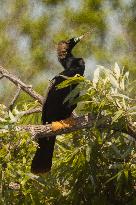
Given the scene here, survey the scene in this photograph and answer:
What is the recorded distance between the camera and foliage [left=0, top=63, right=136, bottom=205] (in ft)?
9.36

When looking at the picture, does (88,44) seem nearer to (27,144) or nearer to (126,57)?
(126,57)

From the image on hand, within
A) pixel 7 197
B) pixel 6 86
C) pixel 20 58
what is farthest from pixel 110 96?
pixel 20 58

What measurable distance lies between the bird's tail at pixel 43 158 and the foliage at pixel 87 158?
6 cm

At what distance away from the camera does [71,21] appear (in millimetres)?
14977

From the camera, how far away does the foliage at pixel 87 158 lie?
2854mm

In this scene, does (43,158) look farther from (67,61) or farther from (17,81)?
(67,61)

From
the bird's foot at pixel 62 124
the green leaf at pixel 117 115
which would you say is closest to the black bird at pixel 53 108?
the bird's foot at pixel 62 124

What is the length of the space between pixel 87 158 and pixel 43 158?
0.65 m

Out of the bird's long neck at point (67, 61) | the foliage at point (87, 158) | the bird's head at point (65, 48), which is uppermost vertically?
the bird's head at point (65, 48)

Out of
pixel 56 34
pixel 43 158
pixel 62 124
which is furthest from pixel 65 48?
pixel 56 34

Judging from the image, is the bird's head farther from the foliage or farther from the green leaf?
the green leaf

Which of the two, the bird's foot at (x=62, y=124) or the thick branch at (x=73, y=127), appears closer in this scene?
the thick branch at (x=73, y=127)

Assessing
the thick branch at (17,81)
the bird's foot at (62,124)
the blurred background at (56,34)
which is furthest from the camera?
the blurred background at (56,34)

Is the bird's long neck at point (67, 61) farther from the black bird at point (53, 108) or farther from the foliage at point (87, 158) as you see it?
the foliage at point (87, 158)
